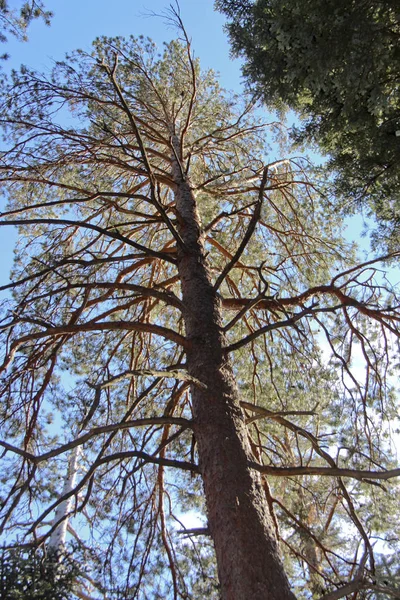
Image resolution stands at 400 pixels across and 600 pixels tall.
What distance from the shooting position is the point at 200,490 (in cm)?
519

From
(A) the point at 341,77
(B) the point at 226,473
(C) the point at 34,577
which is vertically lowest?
(C) the point at 34,577

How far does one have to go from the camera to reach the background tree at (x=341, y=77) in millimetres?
2928

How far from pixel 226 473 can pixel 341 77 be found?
2.58 m

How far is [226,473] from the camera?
2.53 meters

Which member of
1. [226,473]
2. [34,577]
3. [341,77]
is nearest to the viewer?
[34,577]

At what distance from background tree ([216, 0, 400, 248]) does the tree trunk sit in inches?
68.3

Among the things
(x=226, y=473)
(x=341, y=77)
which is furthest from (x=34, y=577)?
(x=341, y=77)

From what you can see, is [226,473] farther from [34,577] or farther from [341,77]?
[341,77]

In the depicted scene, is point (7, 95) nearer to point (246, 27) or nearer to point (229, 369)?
point (246, 27)

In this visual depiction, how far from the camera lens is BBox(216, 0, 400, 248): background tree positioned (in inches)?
115

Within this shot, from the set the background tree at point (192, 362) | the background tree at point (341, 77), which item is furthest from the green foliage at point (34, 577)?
the background tree at point (341, 77)

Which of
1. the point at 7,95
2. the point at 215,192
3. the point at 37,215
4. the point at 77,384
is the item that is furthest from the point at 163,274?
the point at 7,95

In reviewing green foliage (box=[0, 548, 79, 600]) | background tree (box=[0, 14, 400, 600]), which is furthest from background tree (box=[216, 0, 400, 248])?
green foliage (box=[0, 548, 79, 600])

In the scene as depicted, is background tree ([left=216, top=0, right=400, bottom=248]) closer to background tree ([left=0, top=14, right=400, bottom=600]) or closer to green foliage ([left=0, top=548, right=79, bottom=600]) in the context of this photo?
background tree ([left=0, top=14, right=400, bottom=600])
